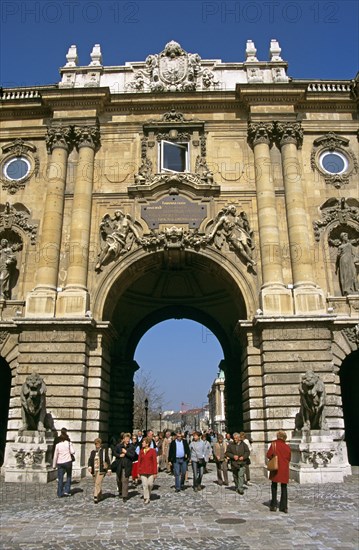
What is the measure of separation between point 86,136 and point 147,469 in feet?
49.9

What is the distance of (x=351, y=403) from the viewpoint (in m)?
22.1

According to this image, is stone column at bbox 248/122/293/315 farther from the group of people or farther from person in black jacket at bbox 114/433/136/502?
person in black jacket at bbox 114/433/136/502

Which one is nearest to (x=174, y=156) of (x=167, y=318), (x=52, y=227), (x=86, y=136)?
(x=86, y=136)

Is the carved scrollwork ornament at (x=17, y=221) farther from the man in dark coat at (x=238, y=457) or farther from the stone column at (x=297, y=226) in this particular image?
the man in dark coat at (x=238, y=457)

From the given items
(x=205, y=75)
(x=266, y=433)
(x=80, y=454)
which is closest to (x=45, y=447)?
(x=80, y=454)

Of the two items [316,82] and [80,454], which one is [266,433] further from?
[316,82]

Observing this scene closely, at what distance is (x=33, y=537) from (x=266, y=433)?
11.1 m

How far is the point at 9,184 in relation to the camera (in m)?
22.3

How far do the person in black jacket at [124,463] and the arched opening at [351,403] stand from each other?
12107 mm

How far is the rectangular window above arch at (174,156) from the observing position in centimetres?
2247

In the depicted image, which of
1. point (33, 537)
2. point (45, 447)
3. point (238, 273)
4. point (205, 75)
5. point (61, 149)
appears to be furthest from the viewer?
point (205, 75)

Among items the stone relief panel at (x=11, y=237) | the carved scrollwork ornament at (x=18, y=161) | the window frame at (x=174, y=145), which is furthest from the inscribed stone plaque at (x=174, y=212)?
the carved scrollwork ornament at (x=18, y=161)

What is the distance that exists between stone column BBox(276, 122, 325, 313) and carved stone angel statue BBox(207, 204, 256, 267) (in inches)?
69.0

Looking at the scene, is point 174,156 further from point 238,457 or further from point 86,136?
point 238,457
